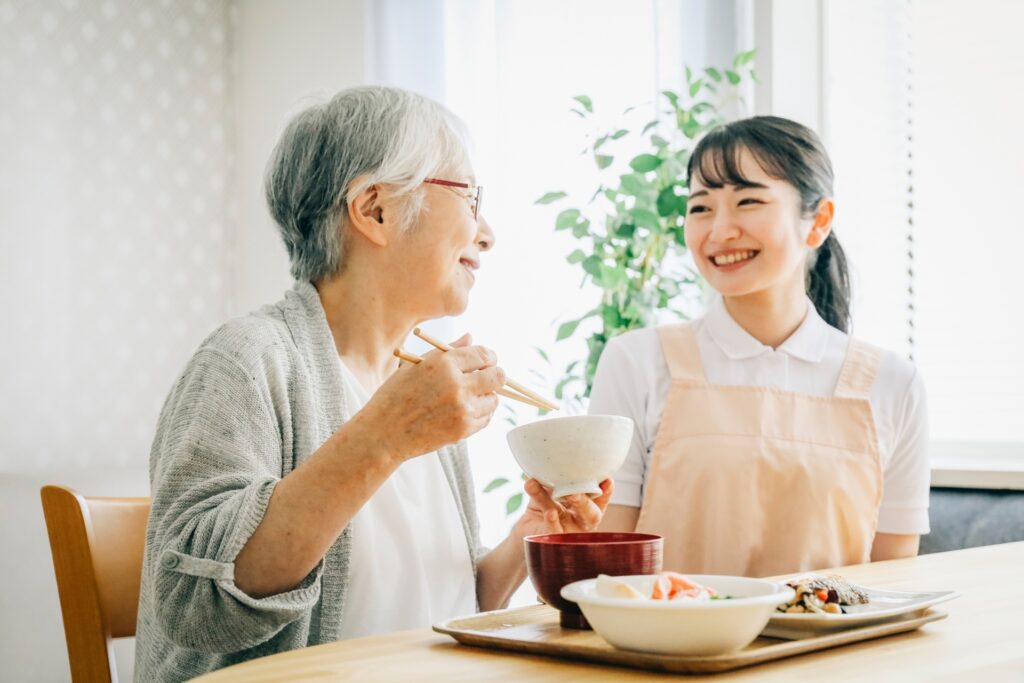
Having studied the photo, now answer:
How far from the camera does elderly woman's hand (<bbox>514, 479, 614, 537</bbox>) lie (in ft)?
4.73

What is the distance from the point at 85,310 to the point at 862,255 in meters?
2.57

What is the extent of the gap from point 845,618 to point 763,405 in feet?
3.30

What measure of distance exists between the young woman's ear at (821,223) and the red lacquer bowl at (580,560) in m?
1.30

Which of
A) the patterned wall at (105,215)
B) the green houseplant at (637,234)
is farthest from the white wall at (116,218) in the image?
the green houseplant at (637,234)

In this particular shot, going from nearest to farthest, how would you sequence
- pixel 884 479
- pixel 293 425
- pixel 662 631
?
pixel 662 631 < pixel 293 425 < pixel 884 479

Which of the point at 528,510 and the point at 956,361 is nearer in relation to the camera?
the point at 528,510

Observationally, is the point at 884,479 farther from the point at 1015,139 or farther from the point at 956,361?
the point at 1015,139

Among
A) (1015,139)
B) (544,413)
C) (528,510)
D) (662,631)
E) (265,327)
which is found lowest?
(544,413)

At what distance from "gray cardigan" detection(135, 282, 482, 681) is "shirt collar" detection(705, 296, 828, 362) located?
0.92 m

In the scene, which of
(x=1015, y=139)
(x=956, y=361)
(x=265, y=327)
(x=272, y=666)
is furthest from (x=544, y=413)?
(x=272, y=666)

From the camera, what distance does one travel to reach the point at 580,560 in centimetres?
107

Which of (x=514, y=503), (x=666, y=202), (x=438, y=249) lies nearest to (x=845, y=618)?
(x=438, y=249)

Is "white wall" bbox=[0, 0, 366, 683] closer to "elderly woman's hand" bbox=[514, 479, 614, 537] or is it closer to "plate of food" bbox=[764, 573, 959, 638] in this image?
"elderly woman's hand" bbox=[514, 479, 614, 537]

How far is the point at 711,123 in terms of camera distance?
3078 millimetres
